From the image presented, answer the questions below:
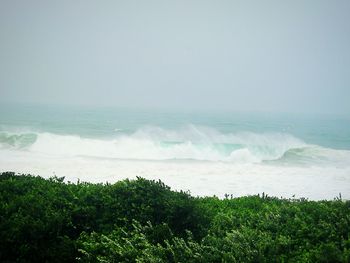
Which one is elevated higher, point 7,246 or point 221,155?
point 7,246

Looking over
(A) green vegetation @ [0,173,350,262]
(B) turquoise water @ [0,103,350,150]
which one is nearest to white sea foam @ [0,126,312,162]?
(B) turquoise water @ [0,103,350,150]

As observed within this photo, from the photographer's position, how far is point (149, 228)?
6.54 metres

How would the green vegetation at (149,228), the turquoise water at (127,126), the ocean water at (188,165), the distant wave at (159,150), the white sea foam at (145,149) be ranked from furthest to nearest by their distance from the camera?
the turquoise water at (127,126) < the white sea foam at (145,149) < the distant wave at (159,150) < the ocean water at (188,165) < the green vegetation at (149,228)

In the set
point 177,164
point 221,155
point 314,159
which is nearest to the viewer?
point 177,164

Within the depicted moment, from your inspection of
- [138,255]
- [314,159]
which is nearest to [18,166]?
[138,255]

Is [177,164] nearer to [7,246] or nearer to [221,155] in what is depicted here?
[221,155]

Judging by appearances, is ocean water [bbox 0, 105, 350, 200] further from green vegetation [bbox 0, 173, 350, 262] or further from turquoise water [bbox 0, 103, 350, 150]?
green vegetation [bbox 0, 173, 350, 262]

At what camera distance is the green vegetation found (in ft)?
18.2

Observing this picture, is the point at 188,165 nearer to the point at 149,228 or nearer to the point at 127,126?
the point at 149,228

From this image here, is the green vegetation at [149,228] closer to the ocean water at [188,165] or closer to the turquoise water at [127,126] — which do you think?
the ocean water at [188,165]

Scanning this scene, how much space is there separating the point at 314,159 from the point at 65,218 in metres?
36.0

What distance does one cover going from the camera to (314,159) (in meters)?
37.8

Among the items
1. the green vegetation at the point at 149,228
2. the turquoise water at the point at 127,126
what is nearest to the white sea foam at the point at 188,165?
the turquoise water at the point at 127,126

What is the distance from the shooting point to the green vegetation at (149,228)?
18.2 feet
